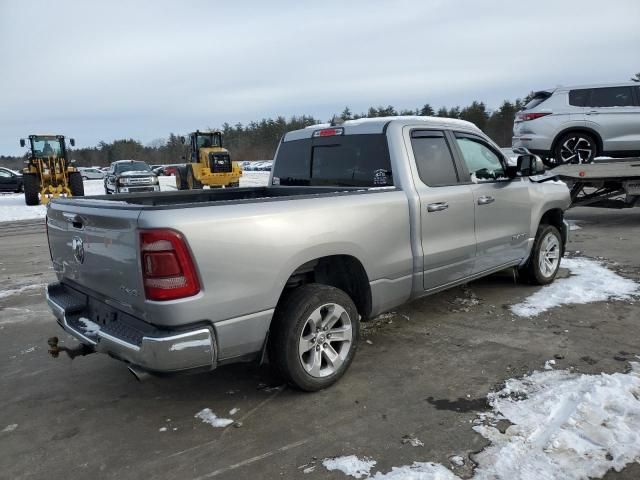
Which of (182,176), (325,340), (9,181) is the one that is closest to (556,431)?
(325,340)

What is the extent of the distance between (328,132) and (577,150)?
750 centimetres

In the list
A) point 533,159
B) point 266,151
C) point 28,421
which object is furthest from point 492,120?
point 28,421

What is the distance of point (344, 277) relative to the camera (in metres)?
3.85

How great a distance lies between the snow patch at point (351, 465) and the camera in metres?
2.59

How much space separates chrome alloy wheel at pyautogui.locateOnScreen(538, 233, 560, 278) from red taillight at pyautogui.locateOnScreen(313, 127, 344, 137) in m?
2.78

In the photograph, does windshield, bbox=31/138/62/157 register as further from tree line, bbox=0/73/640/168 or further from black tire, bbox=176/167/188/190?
tree line, bbox=0/73/640/168

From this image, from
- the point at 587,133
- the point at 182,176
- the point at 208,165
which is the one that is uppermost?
the point at 208,165

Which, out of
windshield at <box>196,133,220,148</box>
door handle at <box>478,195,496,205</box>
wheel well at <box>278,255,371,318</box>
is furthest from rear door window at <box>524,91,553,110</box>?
windshield at <box>196,133,220,148</box>

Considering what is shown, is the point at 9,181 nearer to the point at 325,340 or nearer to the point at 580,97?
the point at 580,97

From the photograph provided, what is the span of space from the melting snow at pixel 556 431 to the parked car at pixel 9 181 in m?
31.5

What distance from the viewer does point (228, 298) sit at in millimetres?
2861

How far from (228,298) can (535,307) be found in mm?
3549

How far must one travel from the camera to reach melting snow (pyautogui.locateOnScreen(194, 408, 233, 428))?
313cm

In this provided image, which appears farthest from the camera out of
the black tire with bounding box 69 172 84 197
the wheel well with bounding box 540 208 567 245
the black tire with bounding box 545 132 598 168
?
the black tire with bounding box 69 172 84 197
